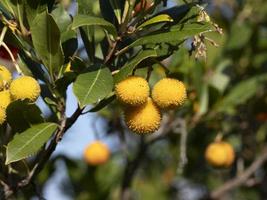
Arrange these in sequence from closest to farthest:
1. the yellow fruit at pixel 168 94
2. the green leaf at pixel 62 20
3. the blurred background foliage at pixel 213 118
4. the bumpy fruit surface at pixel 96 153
→ 1. the yellow fruit at pixel 168 94
2. the green leaf at pixel 62 20
3. the blurred background foliage at pixel 213 118
4. the bumpy fruit surface at pixel 96 153

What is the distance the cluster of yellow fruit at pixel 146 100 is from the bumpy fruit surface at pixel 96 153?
4.96ft

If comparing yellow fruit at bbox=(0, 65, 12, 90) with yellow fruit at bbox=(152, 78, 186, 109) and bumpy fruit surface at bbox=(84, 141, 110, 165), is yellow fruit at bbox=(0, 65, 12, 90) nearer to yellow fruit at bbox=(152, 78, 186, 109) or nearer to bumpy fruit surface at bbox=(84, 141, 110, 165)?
yellow fruit at bbox=(152, 78, 186, 109)

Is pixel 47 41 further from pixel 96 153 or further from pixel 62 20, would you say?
pixel 96 153

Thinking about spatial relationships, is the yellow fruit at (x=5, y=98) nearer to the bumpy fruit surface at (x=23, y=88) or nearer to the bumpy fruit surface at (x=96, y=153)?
the bumpy fruit surface at (x=23, y=88)

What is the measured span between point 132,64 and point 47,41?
0.62ft

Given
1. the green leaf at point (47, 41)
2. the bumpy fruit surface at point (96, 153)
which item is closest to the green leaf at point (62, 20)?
the green leaf at point (47, 41)

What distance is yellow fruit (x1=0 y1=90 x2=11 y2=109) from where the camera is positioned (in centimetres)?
121

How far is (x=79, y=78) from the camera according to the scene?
123 cm

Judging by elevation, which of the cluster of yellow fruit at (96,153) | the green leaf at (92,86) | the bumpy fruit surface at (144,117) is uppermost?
the green leaf at (92,86)

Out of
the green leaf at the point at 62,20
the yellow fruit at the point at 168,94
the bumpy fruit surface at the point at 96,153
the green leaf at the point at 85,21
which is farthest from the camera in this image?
the bumpy fruit surface at the point at 96,153

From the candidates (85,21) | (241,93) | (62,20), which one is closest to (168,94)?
(85,21)

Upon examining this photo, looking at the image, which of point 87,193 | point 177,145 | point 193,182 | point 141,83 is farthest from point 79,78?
point 193,182

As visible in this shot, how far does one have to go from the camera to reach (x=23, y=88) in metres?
1.18

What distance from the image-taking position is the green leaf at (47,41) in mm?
1266
